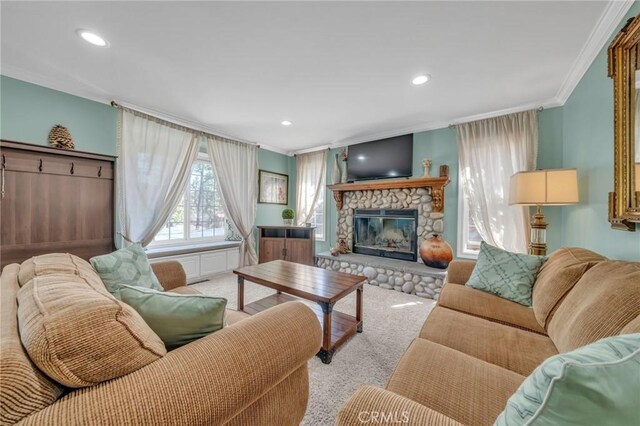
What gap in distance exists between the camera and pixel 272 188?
4926 millimetres

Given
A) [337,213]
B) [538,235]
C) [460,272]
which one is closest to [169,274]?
[460,272]

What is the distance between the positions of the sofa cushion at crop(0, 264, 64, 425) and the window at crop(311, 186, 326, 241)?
4.28m

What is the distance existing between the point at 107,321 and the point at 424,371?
3.68 feet

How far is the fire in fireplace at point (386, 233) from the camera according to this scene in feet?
12.2

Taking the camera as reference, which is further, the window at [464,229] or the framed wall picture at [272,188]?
the framed wall picture at [272,188]

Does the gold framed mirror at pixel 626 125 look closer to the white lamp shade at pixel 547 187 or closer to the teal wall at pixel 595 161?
the teal wall at pixel 595 161

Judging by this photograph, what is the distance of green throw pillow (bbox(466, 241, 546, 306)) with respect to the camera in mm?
1716

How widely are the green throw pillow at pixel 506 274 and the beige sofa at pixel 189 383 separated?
1.50m

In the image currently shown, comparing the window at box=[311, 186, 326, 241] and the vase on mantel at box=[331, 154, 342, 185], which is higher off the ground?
the vase on mantel at box=[331, 154, 342, 185]

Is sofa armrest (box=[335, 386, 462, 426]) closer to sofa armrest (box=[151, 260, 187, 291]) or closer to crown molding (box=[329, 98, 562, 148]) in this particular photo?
sofa armrest (box=[151, 260, 187, 291])

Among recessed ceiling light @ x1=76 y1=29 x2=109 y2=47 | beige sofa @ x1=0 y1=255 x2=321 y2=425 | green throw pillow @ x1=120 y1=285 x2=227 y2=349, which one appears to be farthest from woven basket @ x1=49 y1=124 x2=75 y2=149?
green throw pillow @ x1=120 y1=285 x2=227 y2=349

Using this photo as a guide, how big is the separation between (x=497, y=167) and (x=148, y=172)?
14.6ft

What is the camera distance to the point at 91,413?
0.55 metres

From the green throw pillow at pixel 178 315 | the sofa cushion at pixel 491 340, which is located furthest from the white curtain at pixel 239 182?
the sofa cushion at pixel 491 340
